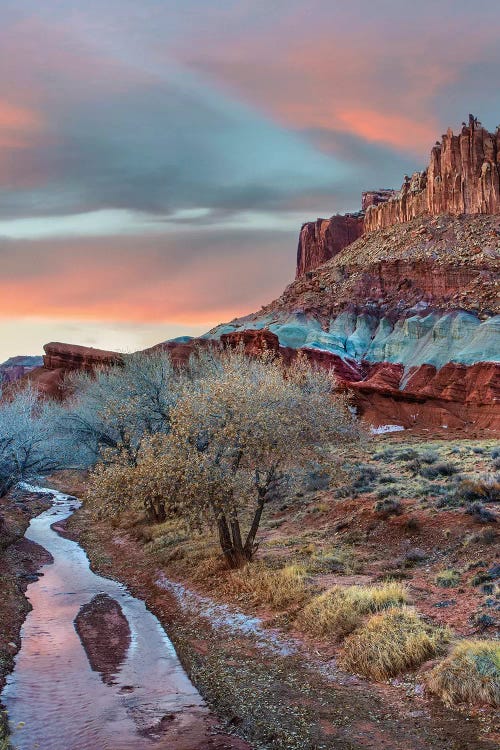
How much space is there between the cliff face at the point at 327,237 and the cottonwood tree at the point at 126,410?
137912 millimetres

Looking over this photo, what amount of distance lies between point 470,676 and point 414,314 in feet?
289

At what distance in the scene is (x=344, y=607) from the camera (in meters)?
15.3

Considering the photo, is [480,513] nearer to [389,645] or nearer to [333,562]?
[333,562]

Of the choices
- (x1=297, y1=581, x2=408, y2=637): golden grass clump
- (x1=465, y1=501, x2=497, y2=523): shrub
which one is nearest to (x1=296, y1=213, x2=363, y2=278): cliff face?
(x1=465, y1=501, x2=497, y2=523): shrub

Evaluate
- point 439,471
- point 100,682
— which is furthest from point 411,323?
point 100,682

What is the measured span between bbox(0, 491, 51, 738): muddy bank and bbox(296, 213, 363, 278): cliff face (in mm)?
140858

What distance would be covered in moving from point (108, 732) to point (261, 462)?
958 centimetres

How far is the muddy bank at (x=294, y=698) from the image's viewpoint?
1035 cm

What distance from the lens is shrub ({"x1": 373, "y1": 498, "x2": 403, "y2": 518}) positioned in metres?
24.9

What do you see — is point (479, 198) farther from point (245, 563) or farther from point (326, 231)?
point (245, 563)

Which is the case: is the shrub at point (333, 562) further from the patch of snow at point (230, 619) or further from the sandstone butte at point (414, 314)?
the sandstone butte at point (414, 314)

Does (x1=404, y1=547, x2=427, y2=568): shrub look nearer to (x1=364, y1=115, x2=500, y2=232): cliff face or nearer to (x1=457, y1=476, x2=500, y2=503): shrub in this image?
(x1=457, y1=476, x2=500, y2=503): shrub

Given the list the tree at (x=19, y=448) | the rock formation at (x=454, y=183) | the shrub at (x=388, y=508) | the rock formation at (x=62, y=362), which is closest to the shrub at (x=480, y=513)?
the shrub at (x=388, y=508)

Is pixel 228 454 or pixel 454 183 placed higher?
pixel 454 183
